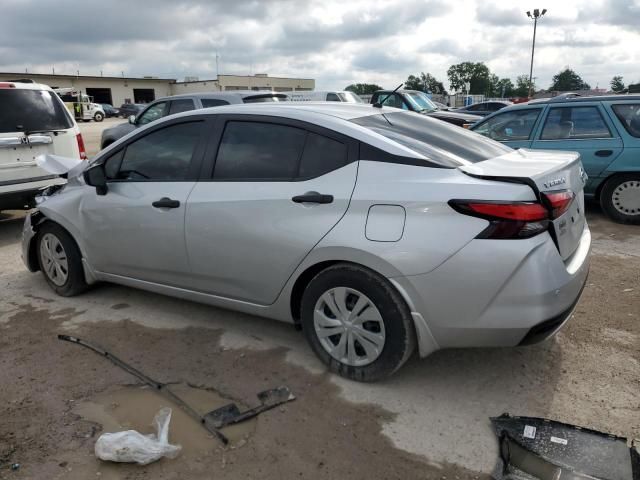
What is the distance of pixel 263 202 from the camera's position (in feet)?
11.2

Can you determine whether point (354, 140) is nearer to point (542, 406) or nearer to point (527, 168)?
point (527, 168)

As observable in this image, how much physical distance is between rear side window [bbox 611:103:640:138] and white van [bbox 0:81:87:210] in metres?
7.15

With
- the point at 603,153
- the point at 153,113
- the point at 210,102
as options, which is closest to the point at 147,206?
the point at 603,153

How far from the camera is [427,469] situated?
256 cm

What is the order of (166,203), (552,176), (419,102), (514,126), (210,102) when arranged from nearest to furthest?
(552,176)
(166,203)
(514,126)
(210,102)
(419,102)

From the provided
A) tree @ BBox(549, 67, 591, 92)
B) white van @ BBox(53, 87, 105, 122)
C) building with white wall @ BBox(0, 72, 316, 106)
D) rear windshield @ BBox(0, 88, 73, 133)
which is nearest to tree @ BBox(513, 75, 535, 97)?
tree @ BBox(549, 67, 591, 92)

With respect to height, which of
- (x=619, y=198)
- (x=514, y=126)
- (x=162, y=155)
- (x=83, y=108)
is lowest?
(x=619, y=198)

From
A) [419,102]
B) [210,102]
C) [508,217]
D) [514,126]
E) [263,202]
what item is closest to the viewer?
[508,217]

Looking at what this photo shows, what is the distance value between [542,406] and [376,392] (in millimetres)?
932

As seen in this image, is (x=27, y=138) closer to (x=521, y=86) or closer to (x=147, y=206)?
(x=147, y=206)

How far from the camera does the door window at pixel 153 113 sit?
1119cm

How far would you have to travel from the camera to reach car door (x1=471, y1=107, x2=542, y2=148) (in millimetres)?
7453

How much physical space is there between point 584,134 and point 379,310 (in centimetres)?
544

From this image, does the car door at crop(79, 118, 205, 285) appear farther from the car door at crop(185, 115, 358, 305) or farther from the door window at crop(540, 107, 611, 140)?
the door window at crop(540, 107, 611, 140)
